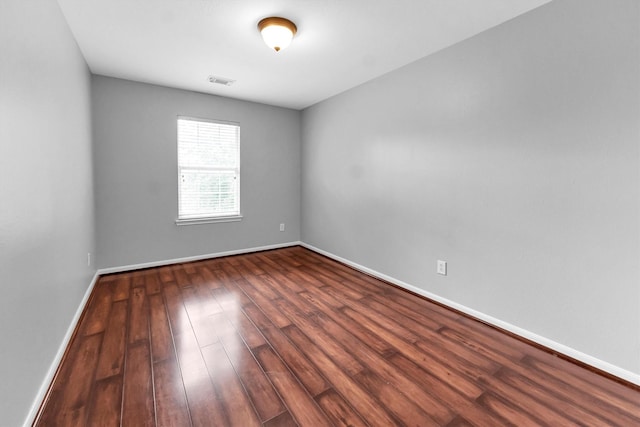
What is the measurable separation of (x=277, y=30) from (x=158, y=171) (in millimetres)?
2528

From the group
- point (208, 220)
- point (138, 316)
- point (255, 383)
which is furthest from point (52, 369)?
point (208, 220)

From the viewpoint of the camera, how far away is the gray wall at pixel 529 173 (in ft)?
5.62

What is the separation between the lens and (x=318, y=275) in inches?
139

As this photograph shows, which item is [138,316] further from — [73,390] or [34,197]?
[34,197]

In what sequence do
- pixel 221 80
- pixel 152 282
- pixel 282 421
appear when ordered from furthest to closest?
pixel 221 80
pixel 152 282
pixel 282 421

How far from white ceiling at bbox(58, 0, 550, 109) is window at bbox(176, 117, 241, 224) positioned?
2.30 feet

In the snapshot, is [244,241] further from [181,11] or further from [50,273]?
[181,11]

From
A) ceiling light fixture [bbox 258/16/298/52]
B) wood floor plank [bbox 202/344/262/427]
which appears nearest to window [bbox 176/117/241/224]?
ceiling light fixture [bbox 258/16/298/52]

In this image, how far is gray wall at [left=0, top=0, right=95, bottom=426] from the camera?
1200 millimetres

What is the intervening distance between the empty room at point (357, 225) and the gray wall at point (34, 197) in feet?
0.06

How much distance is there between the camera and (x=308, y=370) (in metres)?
1.76

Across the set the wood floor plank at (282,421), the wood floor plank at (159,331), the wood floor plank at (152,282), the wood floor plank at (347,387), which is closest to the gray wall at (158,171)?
the wood floor plank at (152,282)

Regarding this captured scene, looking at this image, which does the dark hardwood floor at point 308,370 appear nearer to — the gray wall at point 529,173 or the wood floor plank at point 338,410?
the wood floor plank at point 338,410

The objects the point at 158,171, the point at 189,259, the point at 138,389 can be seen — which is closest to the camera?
the point at 138,389
